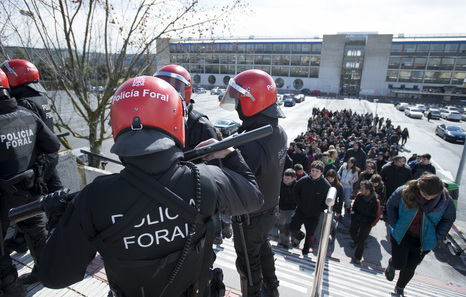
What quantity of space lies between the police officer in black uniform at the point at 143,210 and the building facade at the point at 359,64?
50.3 metres

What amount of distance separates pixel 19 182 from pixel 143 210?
2.53 metres

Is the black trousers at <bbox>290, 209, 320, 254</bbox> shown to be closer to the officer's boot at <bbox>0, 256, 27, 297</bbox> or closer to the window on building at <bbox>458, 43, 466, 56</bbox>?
the officer's boot at <bbox>0, 256, 27, 297</bbox>

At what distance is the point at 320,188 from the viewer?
16.9 feet

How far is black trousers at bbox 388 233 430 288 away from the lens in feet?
11.8

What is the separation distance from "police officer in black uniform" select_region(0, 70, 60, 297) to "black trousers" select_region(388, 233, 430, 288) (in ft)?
14.8

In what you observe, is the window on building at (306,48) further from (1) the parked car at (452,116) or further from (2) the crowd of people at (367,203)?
(2) the crowd of people at (367,203)

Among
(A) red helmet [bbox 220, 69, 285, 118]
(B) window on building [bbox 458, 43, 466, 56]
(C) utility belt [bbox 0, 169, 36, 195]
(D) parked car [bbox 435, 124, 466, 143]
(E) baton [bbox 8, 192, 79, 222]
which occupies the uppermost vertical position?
(B) window on building [bbox 458, 43, 466, 56]

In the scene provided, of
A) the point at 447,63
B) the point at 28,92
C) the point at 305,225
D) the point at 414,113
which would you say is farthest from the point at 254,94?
the point at 447,63

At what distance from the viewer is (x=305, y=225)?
17.1ft

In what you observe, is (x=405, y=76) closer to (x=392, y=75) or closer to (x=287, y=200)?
(x=392, y=75)

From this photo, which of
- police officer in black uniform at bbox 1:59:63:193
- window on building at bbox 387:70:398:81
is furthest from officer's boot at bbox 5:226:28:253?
window on building at bbox 387:70:398:81

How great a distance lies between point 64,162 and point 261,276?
11.8 feet

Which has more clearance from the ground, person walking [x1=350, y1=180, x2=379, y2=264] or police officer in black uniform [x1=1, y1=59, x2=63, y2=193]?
police officer in black uniform [x1=1, y1=59, x2=63, y2=193]

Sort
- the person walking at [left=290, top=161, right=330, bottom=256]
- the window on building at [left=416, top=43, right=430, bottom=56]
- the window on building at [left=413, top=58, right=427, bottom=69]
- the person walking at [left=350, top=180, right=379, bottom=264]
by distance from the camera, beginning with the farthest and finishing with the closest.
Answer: the window on building at [left=413, top=58, right=427, bottom=69] < the window on building at [left=416, top=43, right=430, bottom=56] < the person walking at [left=350, top=180, right=379, bottom=264] < the person walking at [left=290, top=161, right=330, bottom=256]
